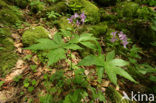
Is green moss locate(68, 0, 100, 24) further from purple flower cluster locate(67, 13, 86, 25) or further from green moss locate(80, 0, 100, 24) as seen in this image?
purple flower cluster locate(67, 13, 86, 25)

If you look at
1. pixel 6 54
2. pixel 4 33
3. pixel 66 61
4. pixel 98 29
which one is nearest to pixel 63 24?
pixel 98 29

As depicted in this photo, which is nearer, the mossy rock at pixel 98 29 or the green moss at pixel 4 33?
the green moss at pixel 4 33

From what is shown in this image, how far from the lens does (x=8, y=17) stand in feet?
9.07

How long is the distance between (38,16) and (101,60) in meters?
3.37

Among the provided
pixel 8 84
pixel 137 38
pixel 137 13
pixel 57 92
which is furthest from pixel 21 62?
pixel 137 13

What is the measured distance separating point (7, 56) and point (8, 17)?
157 cm

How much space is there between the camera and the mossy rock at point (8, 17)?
262 centimetres

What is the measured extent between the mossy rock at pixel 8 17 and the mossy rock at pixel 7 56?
2.55 ft

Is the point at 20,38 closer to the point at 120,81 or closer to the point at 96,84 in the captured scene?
the point at 96,84

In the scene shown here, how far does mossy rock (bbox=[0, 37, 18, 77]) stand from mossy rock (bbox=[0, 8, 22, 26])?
2.55ft

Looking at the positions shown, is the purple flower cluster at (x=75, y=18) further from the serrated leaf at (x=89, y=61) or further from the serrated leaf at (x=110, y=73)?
the serrated leaf at (x=110, y=73)

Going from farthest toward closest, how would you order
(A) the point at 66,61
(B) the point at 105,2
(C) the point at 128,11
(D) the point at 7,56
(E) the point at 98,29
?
(B) the point at 105,2
(C) the point at 128,11
(E) the point at 98,29
(A) the point at 66,61
(D) the point at 7,56

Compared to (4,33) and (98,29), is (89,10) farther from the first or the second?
(4,33)

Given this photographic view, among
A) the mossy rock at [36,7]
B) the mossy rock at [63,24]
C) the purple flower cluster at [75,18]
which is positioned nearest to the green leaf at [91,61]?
the purple flower cluster at [75,18]
